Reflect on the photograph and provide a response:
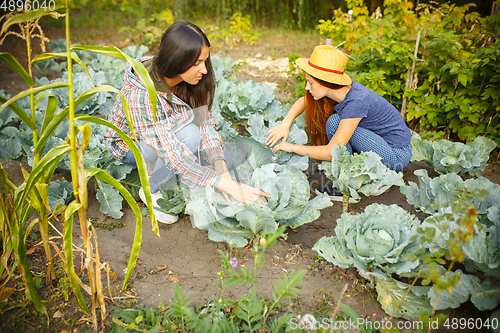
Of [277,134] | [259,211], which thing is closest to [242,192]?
[259,211]

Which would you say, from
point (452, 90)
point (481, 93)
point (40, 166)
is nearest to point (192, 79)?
point (40, 166)

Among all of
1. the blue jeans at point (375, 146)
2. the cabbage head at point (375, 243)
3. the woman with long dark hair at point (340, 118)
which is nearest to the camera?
the cabbage head at point (375, 243)

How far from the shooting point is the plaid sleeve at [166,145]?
1.74 meters

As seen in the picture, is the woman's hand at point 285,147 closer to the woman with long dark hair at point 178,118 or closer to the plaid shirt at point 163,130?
the woman with long dark hair at point 178,118

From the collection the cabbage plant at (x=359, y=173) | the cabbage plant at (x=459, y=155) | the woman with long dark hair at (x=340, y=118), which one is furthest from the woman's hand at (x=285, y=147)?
the cabbage plant at (x=459, y=155)

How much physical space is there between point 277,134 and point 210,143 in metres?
0.51

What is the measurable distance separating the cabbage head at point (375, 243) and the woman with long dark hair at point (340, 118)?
652 mm

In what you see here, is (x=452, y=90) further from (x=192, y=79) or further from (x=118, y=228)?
(x=118, y=228)

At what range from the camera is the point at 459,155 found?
7.46 ft

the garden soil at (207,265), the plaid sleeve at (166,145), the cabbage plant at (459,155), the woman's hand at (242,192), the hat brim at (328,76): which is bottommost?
the garden soil at (207,265)

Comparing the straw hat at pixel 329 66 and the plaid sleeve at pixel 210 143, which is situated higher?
the straw hat at pixel 329 66

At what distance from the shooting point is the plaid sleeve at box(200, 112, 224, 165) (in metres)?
2.07

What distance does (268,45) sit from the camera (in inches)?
253

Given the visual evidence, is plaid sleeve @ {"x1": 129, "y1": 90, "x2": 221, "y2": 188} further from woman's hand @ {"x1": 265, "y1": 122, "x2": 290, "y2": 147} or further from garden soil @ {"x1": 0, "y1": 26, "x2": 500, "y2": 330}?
woman's hand @ {"x1": 265, "y1": 122, "x2": 290, "y2": 147}
